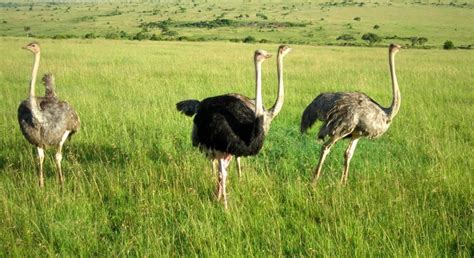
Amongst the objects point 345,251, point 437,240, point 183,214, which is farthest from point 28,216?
point 437,240

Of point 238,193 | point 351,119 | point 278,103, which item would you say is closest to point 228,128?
point 278,103

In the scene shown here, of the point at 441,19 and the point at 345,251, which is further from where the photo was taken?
the point at 441,19

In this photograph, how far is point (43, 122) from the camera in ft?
17.9

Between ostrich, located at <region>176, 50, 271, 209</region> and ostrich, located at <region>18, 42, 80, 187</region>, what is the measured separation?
1577 mm

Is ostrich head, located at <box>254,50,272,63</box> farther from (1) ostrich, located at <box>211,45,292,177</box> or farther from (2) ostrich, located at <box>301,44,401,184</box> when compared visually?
(2) ostrich, located at <box>301,44,401,184</box>

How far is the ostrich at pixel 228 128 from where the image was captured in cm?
473

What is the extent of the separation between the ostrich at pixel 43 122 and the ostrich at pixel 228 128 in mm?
1577

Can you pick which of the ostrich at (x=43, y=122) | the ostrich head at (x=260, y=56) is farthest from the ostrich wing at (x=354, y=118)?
the ostrich at (x=43, y=122)

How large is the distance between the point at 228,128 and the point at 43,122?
7.05 ft

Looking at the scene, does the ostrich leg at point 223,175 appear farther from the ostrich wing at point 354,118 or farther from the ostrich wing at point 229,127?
the ostrich wing at point 354,118

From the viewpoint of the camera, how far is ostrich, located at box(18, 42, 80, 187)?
5.40 meters

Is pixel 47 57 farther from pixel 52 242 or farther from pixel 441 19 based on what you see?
pixel 441 19

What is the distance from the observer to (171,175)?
5668mm

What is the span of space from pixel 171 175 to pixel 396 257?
2.91 m
